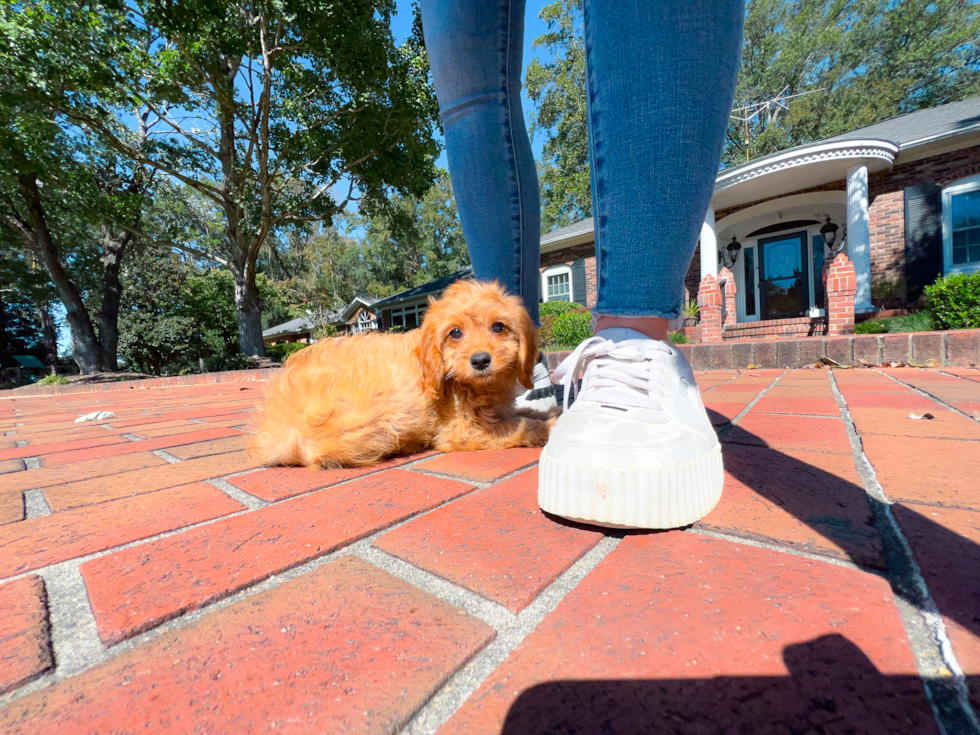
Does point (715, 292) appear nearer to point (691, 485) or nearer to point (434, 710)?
point (691, 485)

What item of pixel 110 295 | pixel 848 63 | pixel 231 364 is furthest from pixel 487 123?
pixel 848 63

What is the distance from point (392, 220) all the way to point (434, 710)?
16742 mm

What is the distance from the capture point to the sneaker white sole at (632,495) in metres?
0.90

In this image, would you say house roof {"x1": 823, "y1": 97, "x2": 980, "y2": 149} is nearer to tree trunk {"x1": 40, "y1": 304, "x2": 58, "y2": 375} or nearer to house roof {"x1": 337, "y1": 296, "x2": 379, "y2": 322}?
house roof {"x1": 337, "y1": 296, "x2": 379, "y2": 322}

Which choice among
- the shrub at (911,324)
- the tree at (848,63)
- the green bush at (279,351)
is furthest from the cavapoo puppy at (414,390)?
the tree at (848,63)

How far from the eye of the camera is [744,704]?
483 mm

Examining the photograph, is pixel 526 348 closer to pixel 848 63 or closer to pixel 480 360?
pixel 480 360

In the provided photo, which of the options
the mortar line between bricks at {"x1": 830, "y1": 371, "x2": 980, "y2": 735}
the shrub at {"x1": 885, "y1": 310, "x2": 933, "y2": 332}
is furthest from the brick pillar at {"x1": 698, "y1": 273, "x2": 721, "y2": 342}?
the mortar line between bricks at {"x1": 830, "y1": 371, "x2": 980, "y2": 735}

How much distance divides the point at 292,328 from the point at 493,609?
4455cm

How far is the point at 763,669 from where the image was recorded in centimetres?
53

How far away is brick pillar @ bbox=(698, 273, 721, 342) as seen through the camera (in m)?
7.68

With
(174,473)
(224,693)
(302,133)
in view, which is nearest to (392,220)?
(302,133)

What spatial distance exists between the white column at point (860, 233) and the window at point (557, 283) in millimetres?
7976

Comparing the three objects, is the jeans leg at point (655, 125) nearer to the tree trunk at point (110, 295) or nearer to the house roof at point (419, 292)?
the tree trunk at point (110, 295)
